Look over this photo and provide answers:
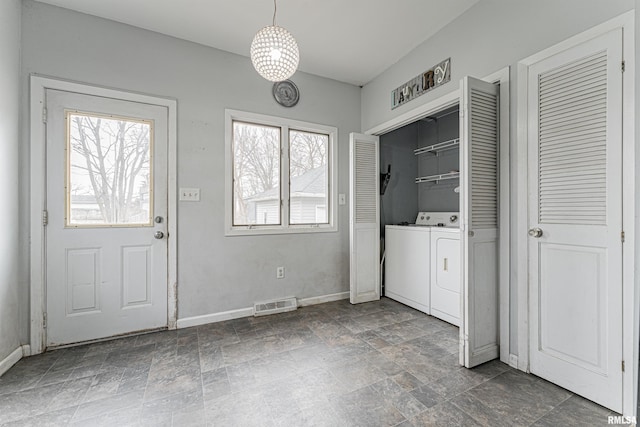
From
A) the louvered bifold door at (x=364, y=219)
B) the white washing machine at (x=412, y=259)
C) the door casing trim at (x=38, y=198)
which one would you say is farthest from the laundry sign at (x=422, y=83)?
the door casing trim at (x=38, y=198)

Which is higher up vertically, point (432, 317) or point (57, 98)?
point (57, 98)

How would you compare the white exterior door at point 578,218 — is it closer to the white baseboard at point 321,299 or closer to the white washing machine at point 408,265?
the white washing machine at point 408,265

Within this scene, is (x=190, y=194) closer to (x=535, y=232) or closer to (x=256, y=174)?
(x=256, y=174)

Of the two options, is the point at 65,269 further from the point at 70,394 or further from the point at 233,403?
the point at 233,403

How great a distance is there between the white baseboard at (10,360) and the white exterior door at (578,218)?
3666 mm

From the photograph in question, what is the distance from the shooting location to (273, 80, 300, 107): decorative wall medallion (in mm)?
3174

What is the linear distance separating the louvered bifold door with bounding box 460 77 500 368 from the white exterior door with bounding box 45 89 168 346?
8.65ft

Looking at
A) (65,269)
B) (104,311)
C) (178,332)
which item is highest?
(65,269)

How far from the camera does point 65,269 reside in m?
2.32

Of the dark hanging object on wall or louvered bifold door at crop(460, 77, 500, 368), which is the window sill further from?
louvered bifold door at crop(460, 77, 500, 368)

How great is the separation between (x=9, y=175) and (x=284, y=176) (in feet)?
7.36

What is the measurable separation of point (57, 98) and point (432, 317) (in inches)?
158

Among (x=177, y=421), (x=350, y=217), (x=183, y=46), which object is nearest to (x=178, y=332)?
(x=177, y=421)

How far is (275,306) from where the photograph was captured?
311cm
